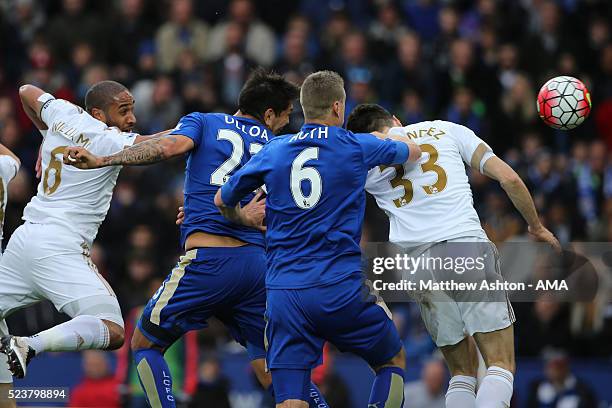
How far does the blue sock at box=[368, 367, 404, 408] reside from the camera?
8711 mm

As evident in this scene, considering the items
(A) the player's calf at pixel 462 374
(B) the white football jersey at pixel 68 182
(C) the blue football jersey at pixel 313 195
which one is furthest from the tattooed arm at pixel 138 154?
(A) the player's calf at pixel 462 374

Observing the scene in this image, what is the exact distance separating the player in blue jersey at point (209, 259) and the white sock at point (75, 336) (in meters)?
0.30

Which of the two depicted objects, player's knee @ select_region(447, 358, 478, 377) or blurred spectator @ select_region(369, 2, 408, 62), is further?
blurred spectator @ select_region(369, 2, 408, 62)

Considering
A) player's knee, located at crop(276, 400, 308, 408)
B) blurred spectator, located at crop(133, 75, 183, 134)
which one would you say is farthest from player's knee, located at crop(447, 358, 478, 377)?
blurred spectator, located at crop(133, 75, 183, 134)

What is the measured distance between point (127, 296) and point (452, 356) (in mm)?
6385

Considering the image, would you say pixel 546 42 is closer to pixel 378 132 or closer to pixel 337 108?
pixel 378 132

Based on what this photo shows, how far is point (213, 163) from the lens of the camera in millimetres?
9078

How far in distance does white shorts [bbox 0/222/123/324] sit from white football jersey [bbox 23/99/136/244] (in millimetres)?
114

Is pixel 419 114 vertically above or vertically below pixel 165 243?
above

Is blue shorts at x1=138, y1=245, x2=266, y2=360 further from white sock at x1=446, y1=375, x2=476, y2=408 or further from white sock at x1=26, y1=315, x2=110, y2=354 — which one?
white sock at x1=446, y1=375, x2=476, y2=408

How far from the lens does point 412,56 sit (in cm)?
1633

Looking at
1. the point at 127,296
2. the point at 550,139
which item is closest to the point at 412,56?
the point at 550,139

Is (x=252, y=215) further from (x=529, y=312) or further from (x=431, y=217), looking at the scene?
(x=529, y=312)

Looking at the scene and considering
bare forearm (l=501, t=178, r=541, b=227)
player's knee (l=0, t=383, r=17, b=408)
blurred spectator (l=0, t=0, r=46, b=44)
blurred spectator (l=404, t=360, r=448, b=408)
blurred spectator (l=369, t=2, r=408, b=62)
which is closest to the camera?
bare forearm (l=501, t=178, r=541, b=227)
